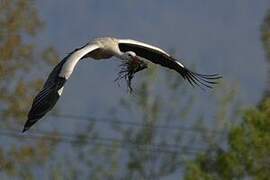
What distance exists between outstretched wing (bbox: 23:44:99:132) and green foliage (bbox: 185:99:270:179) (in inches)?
475

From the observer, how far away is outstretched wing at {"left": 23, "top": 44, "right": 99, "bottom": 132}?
16.5 meters

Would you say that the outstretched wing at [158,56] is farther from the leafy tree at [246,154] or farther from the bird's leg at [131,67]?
the leafy tree at [246,154]

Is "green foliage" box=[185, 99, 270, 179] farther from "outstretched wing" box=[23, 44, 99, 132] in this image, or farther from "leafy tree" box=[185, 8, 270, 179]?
"outstretched wing" box=[23, 44, 99, 132]

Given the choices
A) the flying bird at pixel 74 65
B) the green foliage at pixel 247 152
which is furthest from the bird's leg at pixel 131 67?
the green foliage at pixel 247 152

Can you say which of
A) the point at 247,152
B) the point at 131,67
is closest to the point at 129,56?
the point at 131,67

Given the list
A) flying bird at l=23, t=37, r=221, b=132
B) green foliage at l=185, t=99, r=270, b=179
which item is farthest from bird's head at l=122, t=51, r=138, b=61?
green foliage at l=185, t=99, r=270, b=179

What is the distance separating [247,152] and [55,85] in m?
12.3

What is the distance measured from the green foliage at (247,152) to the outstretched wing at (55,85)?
12.1 metres

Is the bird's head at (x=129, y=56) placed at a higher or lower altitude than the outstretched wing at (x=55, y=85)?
higher

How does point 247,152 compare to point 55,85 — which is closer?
point 55,85

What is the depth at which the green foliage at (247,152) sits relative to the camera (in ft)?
94.9

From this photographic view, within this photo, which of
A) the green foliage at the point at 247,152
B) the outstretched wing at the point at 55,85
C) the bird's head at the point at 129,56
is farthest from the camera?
the green foliage at the point at 247,152

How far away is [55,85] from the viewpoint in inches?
669

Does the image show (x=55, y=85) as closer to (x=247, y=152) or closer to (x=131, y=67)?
(x=131, y=67)
